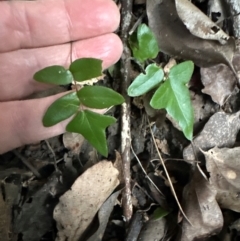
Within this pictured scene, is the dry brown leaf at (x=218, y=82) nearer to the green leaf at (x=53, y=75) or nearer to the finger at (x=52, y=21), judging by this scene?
the finger at (x=52, y=21)

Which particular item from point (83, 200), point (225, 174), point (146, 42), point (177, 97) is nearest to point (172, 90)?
point (177, 97)

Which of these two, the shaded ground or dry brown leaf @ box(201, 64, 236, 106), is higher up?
dry brown leaf @ box(201, 64, 236, 106)

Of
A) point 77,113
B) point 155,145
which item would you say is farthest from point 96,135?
point 155,145

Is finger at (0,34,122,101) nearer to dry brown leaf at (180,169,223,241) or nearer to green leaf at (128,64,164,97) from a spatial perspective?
green leaf at (128,64,164,97)

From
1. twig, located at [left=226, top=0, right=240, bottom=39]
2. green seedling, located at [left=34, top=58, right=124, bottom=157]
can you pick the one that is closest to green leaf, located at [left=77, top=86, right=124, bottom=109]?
green seedling, located at [left=34, top=58, right=124, bottom=157]

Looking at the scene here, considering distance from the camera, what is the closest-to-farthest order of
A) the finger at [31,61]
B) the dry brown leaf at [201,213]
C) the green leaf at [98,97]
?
the green leaf at [98,97] → the dry brown leaf at [201,213] → the finger at [31,61]

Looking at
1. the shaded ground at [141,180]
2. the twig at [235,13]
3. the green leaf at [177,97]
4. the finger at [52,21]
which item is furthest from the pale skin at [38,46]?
the twig at [235,13]

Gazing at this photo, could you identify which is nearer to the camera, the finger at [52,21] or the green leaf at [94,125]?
the green leaf at [94,125]
